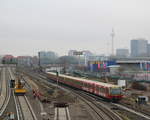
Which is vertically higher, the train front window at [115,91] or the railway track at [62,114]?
the train front window at [115,91]

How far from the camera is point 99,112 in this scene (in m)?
30.3

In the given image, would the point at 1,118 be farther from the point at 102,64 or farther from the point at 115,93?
the point at 102,64

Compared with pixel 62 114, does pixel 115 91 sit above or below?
above

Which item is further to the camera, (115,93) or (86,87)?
(86,87)

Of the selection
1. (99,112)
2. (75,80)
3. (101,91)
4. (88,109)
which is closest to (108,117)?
(99,112)

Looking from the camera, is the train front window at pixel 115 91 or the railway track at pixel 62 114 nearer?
the railway track at pixel 62 114

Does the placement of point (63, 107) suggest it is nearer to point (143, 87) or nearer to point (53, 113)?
point (53, 113)

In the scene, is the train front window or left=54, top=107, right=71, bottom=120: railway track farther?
the train front window

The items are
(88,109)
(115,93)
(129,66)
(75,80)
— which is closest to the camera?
(88,109)

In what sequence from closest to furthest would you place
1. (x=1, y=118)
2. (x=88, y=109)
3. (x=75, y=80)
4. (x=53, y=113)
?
(x=1, y=118) → (x=53, y=113) → (x=88, y=109) → (x=75, y=80)

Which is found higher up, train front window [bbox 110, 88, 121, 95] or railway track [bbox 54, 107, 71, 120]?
train front window [bbox 110, 88, 121, 95]

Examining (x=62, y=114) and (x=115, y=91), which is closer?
(x=62, y=114)

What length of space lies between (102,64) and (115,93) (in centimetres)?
7860

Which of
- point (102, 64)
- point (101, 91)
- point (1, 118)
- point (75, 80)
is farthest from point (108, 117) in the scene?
point (102, 64)
